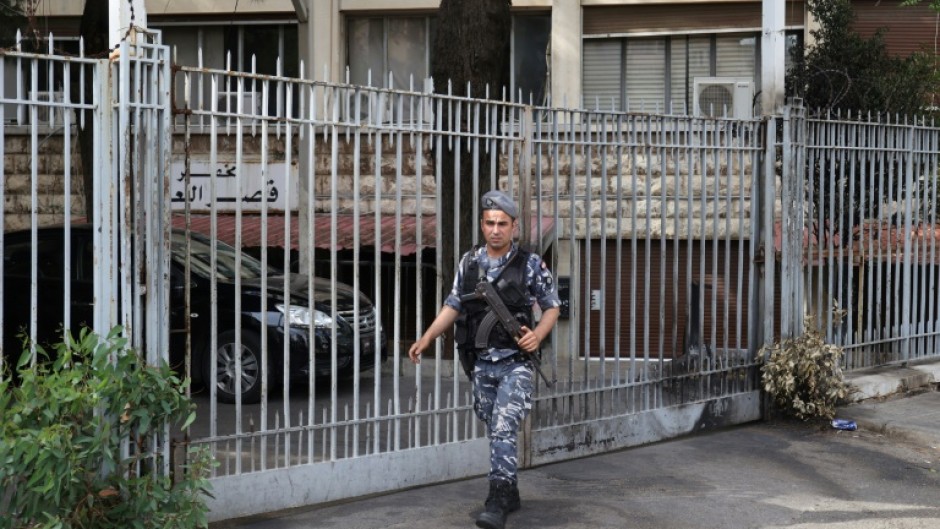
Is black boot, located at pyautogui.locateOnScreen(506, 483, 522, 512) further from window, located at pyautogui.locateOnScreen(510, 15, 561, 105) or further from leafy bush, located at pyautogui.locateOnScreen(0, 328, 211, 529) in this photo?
window, located at pyautogui.locateOnScreen(510, 15, 561, 105)

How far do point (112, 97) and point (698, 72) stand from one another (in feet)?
40.6

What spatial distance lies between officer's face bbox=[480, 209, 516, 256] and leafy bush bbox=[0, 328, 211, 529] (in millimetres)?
1829

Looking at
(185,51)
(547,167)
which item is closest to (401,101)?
(547,167)

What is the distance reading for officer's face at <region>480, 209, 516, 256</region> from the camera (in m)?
6.59

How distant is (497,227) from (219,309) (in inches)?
117

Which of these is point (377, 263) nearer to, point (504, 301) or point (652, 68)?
point (504, 301)

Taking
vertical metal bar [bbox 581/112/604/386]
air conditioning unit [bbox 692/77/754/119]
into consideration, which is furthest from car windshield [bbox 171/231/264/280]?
air conditioning unit [bbox 692/77/754/119]

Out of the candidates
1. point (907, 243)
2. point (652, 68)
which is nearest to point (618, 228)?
point (907, 243)

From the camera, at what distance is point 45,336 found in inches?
376

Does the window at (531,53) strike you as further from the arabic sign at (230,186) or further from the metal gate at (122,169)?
the metal gate at (122,169)

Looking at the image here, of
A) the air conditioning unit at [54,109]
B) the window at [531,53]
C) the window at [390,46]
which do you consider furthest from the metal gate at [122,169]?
the window at [390,46]

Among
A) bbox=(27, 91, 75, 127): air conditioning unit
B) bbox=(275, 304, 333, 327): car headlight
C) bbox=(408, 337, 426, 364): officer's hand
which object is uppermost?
bbox=(27, 91, 75, 127): air conditioning unit

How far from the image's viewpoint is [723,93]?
17094 mm

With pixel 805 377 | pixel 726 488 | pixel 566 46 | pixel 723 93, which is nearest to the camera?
pixel 726 488
